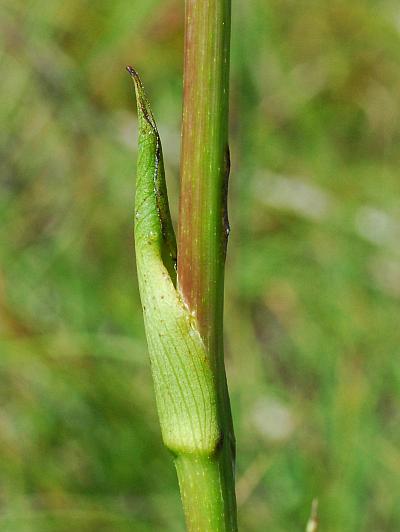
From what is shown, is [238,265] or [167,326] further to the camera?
[238,265]

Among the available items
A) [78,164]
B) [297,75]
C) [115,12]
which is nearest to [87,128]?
[78,164]

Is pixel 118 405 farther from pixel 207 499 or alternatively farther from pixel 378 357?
pixel 207 499

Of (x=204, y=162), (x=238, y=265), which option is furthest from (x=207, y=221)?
(x=238, y=265)

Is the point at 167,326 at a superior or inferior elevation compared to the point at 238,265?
inferior

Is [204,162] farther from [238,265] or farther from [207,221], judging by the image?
[238,265]

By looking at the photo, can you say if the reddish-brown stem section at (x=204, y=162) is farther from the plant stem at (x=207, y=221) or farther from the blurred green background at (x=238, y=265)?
the blurred green background at (x=238, y=265)

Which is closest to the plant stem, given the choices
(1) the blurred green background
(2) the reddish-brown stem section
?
(2) the reddish-brown stem section
